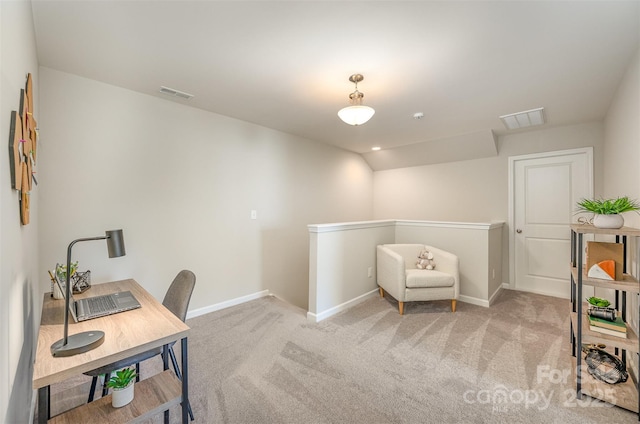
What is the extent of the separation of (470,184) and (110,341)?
4857 mm

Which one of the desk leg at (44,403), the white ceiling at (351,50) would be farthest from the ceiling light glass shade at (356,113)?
the desk leg at (44,403)

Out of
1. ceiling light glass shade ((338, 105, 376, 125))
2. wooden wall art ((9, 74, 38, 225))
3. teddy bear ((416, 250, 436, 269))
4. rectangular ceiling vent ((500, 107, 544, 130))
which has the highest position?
rectangular ceiling vent ((500, 107, 544, 130))

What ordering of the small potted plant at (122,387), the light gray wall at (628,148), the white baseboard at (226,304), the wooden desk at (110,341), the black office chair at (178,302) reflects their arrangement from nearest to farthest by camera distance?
the wooden desk at (110,341)
the small potted plant at (122,387)
the black office chair at (178,302)
the light gray wall at (628,148)
the white baseboard at (226,304)

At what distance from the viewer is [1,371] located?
0.89 metres

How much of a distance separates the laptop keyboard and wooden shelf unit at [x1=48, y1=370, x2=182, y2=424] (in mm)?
457

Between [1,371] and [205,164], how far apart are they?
8.49 feet

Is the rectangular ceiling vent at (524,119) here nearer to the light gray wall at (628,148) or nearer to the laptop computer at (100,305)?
the light gray wall at (628,148)

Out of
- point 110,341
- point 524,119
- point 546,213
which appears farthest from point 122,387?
point 546,213

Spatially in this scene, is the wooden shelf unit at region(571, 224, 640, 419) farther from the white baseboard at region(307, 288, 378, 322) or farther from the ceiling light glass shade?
the white baseboard at region(307, 288, 378, 322)

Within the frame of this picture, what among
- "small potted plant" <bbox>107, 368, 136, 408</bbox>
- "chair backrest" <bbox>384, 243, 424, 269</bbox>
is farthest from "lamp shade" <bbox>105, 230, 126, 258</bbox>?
"chair backrest" <bbox>384, 243, 424, 269</bbox>

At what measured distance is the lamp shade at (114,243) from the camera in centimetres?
130

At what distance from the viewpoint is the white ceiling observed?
163 centimetres

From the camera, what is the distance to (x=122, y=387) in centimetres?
127

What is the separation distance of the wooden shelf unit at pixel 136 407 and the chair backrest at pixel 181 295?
39 cm
